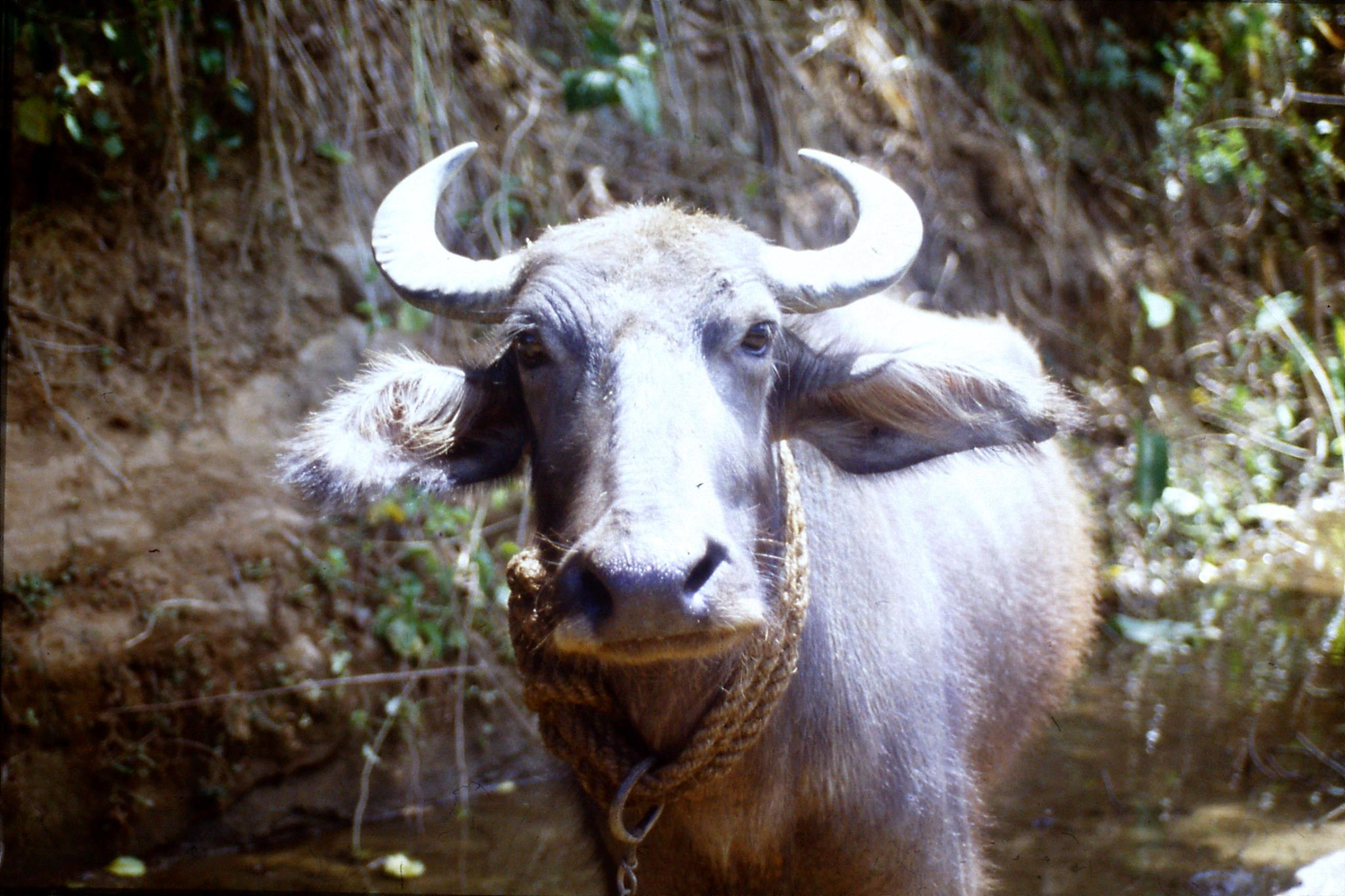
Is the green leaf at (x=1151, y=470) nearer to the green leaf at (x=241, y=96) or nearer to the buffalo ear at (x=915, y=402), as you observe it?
the buffalo ear at (x=915, y=402)

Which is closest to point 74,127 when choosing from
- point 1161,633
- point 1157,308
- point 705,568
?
point 705,568

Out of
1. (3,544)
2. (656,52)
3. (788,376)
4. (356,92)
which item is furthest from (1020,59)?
(3,544)

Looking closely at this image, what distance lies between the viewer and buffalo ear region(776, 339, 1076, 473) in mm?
2455

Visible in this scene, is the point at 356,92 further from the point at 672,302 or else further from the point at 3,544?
the point at 672,302

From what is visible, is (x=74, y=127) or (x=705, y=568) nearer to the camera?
(x=705, y=568)

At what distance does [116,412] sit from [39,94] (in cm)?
120

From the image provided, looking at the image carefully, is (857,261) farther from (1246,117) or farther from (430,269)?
(1246,117)

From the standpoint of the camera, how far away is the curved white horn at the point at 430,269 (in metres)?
2.35

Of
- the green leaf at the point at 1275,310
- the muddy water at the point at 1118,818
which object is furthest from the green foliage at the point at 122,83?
the green leaf at the point at 1275,310

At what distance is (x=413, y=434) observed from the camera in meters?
2.49

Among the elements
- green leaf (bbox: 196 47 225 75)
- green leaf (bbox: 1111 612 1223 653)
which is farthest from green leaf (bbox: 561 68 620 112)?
green leaf (bbox: 1111 612 1223 653)

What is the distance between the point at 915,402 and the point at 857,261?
0.38 meters

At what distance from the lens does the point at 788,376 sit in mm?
2457

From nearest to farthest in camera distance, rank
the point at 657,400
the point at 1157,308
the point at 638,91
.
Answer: the point at 657,400, the point at 638,91, the point at 1157,308
